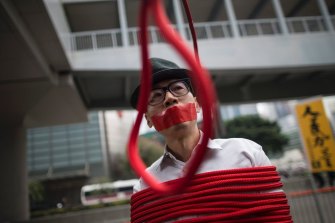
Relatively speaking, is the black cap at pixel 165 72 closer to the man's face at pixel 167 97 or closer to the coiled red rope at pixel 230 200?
the man's face at pixel 167 97

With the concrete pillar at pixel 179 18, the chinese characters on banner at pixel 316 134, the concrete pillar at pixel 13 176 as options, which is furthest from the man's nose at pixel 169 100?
the concrete pillar at pixel 13 176

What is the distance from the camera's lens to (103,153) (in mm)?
53250

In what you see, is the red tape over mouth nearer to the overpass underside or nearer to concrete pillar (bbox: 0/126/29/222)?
the overpass underside

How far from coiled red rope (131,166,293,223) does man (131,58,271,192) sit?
9 cm

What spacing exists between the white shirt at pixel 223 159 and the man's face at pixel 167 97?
0.68 ft

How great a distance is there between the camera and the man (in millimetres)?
1076

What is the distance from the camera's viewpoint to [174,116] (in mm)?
1055

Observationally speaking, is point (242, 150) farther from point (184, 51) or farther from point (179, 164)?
point (184, 51)

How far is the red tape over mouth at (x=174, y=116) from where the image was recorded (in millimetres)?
1056

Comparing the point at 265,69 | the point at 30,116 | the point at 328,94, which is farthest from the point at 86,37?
the point at 328,94

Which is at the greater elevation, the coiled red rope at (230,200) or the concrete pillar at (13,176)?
the concrete pillar at (13,176)

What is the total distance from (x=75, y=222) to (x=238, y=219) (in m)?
12.0

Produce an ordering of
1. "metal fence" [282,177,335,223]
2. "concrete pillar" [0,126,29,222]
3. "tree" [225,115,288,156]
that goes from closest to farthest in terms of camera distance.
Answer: "metal fence" [282,177,335,223] → "concrete pillar" [0,126,29,222] → "tree" [225,115,288,156]

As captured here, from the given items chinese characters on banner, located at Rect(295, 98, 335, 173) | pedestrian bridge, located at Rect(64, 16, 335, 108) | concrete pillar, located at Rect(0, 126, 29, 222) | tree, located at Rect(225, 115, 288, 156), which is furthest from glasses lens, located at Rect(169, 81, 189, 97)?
tree, located at Rect(225, 115, 288, 156)
